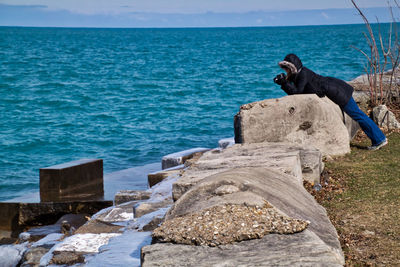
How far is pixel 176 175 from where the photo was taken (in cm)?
751

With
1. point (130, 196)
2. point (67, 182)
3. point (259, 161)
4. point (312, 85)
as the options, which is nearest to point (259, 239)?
point (259, 161)

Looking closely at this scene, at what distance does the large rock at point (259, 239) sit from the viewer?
9.49ft

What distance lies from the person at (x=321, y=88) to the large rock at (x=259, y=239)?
3.25 meters

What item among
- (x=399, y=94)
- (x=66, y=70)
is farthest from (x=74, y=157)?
(x=66, y=70)

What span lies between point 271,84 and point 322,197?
25896 mm

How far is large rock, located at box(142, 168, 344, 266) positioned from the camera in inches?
114

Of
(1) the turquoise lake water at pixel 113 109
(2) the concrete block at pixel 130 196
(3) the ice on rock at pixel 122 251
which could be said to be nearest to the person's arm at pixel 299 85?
(2) the concrete block at pixel 130 196

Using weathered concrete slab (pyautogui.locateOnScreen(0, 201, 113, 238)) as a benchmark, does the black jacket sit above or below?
above

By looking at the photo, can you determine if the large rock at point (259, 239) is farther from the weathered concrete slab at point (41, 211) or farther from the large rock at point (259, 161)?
the weathered concrete slab at point (41, 211)

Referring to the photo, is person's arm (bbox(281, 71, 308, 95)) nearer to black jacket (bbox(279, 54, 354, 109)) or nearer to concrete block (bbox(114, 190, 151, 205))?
black jacket (bbox(279, 54, 354, 109))

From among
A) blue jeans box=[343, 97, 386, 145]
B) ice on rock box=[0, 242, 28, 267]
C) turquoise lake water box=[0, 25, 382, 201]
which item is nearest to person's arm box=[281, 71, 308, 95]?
blue jeans box=[343, 97, 386, 145]

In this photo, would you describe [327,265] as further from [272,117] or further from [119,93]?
[119,93]

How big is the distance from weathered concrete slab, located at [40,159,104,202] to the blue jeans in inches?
177

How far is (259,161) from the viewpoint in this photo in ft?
17.7
